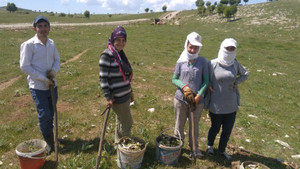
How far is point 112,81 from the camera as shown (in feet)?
14.6

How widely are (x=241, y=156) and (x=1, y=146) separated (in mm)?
6481

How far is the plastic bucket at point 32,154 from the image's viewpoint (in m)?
4.35

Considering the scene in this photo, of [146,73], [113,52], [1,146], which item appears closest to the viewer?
[113,52]

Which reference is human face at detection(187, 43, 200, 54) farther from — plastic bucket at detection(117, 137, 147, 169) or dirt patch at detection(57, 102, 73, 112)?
dirt patch at detection(57, 102, 73, 112)

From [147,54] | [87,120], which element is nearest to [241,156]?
[87,120]

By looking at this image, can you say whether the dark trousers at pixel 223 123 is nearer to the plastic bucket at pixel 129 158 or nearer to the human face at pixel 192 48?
the human face at pixel 192 48

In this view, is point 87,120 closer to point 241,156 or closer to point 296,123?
point 241,156

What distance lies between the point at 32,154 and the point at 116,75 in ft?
7.96

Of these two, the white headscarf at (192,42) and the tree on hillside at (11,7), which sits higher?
the tree on hillside at (11,7)

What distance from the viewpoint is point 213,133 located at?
5.51 meters

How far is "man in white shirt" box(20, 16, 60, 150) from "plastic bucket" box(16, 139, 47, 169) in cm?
42

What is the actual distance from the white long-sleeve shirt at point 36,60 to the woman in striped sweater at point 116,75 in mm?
1574

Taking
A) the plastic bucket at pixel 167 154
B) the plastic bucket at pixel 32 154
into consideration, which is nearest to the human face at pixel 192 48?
the plastic bucket at pixel 167 154

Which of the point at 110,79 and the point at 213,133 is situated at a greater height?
the point at 110,79
